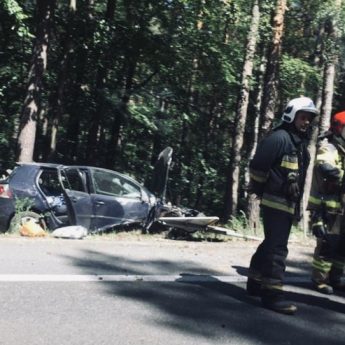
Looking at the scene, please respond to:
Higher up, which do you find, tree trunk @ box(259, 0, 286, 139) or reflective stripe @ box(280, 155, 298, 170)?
tree trunk @ box(259, 0, 286, 139)

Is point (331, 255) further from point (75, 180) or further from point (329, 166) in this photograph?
point (75, 180)

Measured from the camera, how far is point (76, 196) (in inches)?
422

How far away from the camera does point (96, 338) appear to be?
171 inches

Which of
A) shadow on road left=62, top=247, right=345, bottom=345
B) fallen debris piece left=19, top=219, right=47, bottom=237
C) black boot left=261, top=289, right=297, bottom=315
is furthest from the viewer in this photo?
fallen debris piece left=19, top=219, right=47, bottom=237

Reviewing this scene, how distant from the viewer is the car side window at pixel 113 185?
1114cm

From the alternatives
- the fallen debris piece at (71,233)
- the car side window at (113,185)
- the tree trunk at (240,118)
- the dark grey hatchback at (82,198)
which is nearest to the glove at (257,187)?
the fallen debris piece at (71,233)

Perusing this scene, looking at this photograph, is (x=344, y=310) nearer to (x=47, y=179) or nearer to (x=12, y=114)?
(x=47, y=179)

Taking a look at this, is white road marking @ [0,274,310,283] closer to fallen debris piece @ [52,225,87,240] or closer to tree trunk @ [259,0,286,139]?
fallen debris piece @ [52,225,87,240]

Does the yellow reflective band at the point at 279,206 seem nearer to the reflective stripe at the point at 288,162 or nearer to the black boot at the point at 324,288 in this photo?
the reflective stripe at the point at 288,162

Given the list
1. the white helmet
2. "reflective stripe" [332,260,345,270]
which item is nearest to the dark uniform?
the white helmet

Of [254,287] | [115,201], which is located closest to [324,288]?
[254,287]

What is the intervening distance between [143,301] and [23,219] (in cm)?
560

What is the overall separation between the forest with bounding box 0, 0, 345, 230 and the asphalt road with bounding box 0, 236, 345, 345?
1065 cm

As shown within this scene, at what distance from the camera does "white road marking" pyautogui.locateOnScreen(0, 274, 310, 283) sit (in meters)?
5.94
